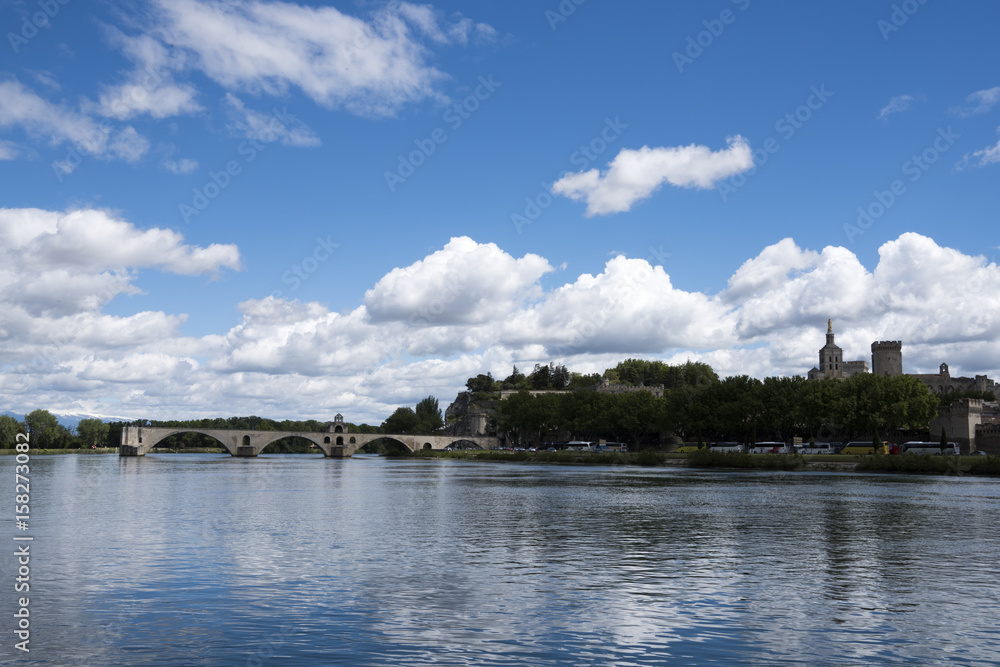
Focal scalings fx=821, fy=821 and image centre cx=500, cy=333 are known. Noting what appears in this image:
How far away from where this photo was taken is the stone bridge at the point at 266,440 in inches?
6117

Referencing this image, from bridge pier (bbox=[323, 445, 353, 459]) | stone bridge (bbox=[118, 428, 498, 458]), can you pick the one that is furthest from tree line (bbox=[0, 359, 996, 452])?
bridge pier (bbox=[323, 445, 353, 459])

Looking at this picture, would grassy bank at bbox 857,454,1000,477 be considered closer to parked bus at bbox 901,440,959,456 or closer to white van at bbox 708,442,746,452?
parked bus at bbox 901,440,959,456

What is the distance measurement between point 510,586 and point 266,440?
163 metres

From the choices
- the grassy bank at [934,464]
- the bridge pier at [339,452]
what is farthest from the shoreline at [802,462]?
the bridge pier at [339,452]

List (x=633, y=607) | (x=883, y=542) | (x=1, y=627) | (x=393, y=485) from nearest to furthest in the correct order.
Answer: (x=1, y=627) < (x=633, y=607) < (x=883, y=542) < (x=393, y=485)

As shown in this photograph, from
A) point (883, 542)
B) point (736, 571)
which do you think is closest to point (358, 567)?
point (736, 571)

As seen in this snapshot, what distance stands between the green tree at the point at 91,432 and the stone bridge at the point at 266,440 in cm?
3049

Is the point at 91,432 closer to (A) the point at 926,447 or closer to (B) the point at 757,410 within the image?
(B) the point at 757,410

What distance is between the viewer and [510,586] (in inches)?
826

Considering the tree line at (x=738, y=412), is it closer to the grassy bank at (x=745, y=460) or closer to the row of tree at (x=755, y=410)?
the row of tree at (x=755, y=410)

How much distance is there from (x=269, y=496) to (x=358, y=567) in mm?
31457

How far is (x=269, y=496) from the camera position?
2098 inches

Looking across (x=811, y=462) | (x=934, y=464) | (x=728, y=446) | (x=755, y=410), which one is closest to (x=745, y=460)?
(x=811, y=462)

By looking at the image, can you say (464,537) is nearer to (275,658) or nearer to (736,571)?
(736,571)
